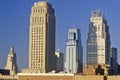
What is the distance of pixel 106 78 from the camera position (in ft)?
541

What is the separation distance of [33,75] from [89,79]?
19767 mm

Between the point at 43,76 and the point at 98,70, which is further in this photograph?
the point at 98,70

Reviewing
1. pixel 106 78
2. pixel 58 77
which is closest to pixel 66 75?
pixel 58 77

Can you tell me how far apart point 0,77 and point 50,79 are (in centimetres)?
3746

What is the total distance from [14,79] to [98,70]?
3365cm

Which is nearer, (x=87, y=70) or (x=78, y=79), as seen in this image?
(x=78, y=79)

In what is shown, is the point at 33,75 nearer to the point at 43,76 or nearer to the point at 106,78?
the point at 43,76

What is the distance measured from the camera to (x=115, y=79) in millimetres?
162500

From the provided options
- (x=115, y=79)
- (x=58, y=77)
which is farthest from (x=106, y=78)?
(x=58, y=77)

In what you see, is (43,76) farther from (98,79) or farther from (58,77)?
(98,79)

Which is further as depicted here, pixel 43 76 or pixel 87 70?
pixel 87 70

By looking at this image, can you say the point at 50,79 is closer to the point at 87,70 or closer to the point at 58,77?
the point at 58,77

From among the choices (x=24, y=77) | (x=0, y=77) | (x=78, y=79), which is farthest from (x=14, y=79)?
(x=78, y=79)

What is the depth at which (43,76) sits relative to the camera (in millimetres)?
166625
